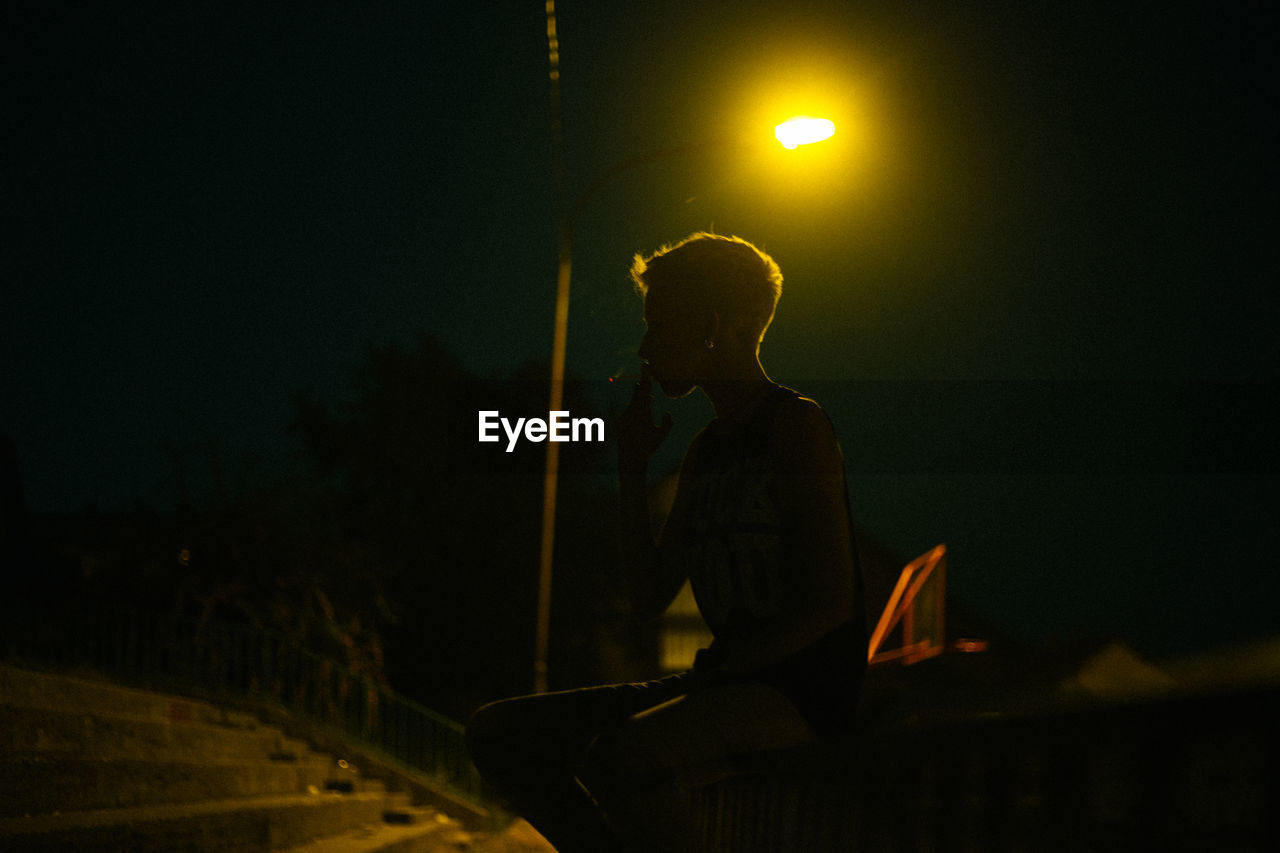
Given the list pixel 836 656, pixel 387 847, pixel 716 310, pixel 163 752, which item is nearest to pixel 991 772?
pixel 836 656

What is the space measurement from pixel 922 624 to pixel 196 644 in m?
19.0

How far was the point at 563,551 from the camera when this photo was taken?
29.5m

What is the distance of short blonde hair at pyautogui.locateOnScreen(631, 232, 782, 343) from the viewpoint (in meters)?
2.28

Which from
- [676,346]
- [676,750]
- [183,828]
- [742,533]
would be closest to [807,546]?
[742,533]

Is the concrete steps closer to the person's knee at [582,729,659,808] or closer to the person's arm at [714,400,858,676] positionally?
the person's knee at [582,729,659,808]

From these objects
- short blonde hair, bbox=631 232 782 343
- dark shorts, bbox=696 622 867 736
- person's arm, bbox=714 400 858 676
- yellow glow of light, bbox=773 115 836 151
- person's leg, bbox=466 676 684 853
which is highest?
yellow glow of light, bbox=773 115 836 151

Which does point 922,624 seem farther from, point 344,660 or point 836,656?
point 836,656

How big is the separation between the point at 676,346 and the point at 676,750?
836mm

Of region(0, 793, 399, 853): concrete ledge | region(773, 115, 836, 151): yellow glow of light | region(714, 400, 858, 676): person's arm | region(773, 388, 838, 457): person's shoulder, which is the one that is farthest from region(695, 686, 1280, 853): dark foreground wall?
region(773, 115, 836, 151): yellow glow of light

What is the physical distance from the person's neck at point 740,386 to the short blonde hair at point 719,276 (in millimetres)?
84

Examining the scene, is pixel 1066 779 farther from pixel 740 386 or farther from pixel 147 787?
pixel 147 787

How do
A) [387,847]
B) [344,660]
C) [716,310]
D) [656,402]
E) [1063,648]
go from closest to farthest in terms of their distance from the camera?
[716,310] < [656,402] < [387,847] < [344,660] < [1063,648]

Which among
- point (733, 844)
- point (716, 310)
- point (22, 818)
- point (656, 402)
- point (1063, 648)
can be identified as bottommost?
point (1063, 648)

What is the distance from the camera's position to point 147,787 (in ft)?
20.4
